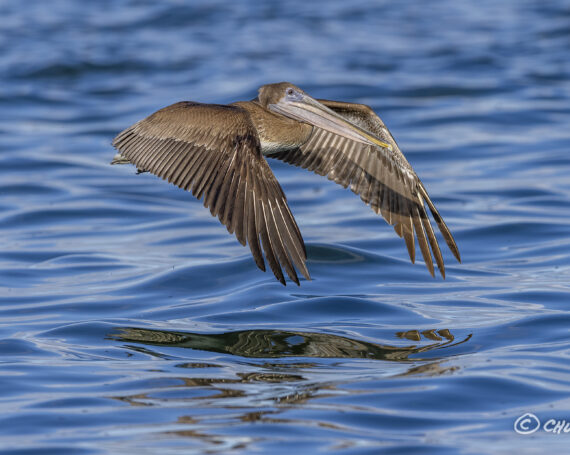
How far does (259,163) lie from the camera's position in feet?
24.5

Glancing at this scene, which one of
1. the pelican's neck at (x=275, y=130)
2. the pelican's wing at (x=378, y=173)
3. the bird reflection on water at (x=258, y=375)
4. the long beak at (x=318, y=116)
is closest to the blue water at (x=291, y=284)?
the bird reflection on water at (x=258, y=375)

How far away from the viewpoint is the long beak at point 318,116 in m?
8.35

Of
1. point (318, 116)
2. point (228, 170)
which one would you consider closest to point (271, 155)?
point (318, 116)

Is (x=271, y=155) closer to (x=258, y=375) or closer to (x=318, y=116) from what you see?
(x=318, y=116)

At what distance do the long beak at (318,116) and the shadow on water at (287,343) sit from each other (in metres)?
1.63

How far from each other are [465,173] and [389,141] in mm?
4998

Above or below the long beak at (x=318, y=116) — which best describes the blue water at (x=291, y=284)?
below

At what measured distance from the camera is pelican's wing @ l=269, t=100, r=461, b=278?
9023mm

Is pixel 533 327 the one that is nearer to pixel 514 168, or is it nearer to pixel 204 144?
pixel 204 144

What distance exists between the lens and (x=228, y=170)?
7.47 m

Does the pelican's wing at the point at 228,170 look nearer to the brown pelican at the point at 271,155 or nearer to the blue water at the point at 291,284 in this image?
the brown pelican at the point at 271,155

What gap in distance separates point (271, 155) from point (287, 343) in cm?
213

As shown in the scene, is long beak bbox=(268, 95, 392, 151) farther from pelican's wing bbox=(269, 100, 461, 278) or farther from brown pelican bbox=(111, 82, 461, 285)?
pelican's wing bbox=(269, 100, 461, 278)

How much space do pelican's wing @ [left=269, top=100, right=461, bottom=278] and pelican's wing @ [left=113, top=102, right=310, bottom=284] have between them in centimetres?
139
